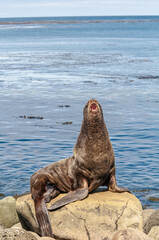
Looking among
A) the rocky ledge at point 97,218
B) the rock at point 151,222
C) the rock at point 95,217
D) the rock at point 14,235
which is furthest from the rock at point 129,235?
the rock at point 151,222

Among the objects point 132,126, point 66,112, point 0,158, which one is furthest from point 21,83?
point 0,158

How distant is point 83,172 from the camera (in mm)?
8656

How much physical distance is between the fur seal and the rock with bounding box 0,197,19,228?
1.25 metres

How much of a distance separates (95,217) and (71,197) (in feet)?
1.85

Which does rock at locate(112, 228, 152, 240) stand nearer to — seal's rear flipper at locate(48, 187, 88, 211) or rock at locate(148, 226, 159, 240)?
rock at locate(148, 226, 159, 240)

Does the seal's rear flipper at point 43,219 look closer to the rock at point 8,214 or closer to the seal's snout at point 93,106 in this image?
the rock at point 8,214

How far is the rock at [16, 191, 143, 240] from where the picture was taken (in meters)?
8.20

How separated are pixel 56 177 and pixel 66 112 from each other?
1471cm

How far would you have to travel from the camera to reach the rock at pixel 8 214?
9859 mm

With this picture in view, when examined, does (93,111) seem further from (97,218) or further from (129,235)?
(129,235)

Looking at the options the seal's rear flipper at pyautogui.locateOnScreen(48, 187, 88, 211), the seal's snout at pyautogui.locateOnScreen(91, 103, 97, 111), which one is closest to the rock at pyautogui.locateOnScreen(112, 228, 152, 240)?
the seal's rear flipper at pyautogui.locateOnScreen(48, 187, 88, 211)

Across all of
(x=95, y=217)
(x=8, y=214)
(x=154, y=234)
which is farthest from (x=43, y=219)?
(x=154, y=234)

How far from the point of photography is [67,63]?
154 ft

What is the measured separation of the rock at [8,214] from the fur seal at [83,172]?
1.25 meters
